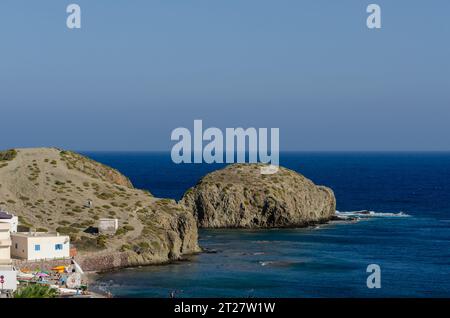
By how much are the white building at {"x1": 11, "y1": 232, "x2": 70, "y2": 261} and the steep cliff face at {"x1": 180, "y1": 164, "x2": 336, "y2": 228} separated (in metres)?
65.0

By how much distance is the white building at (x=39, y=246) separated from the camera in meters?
103

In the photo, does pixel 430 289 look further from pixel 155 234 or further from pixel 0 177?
pixel 0 177

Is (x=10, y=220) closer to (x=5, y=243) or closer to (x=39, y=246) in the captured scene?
(x=5, y=243)

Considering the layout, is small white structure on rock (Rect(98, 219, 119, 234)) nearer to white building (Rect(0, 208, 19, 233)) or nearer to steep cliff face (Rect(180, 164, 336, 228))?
white building (Rect(0, 208, 19, 233))

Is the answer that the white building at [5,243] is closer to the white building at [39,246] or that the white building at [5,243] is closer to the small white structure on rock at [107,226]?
the white building at [39,246]

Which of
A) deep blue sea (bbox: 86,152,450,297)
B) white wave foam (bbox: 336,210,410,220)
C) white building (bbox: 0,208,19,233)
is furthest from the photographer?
white wave foam (bbox: 336,210,410,220)

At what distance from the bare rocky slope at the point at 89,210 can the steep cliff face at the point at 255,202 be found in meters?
24.0

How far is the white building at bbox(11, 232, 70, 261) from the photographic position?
10312cm

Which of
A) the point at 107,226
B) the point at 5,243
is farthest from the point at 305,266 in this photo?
Result: the point at 5,243

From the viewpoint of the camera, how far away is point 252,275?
10694 cm

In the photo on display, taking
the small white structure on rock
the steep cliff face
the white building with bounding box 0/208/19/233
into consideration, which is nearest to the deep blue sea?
the steep cliff face

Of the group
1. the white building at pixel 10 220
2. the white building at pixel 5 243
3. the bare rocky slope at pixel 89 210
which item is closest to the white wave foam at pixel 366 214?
the bare rocky slope at pixel 89 210
